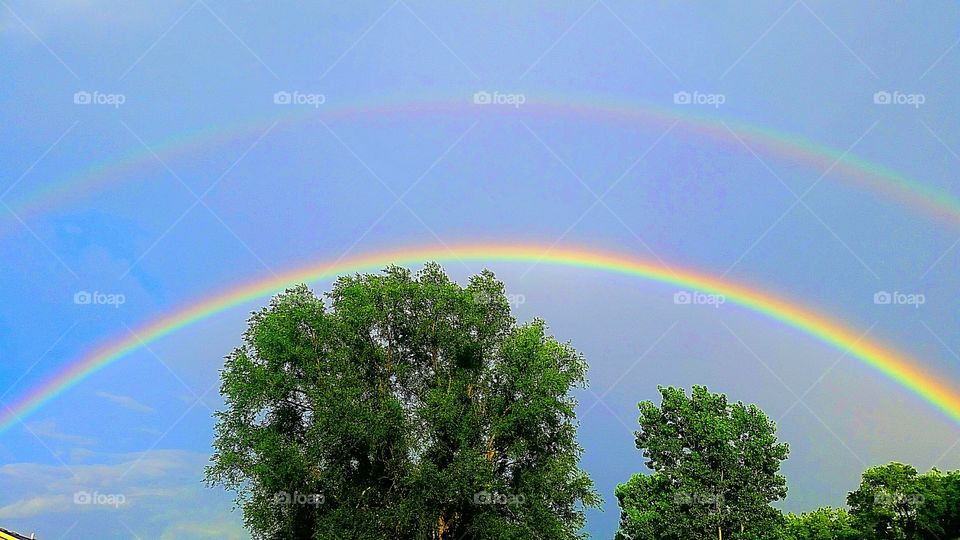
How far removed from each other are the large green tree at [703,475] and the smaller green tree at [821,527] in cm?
424

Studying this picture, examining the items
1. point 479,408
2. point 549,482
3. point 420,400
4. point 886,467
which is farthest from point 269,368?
point 886,467

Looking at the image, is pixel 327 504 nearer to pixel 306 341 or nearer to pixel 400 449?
pixel 400 449

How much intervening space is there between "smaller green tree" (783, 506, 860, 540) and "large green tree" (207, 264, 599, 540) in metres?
21.8

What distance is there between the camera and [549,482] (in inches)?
1414

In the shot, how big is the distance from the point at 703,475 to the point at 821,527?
1168cm

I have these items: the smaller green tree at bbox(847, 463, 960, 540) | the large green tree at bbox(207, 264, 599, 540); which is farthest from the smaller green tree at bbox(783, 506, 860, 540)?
the large green tree at bbox(207, 264, 599, 540)

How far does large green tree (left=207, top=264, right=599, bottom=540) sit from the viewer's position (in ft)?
113

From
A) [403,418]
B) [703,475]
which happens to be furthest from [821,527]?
[403,418]

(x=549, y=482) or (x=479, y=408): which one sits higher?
(x=479, y=408)

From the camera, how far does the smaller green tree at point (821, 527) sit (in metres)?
50.4

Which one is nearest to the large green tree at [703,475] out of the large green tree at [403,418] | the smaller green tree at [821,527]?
the smaller green tree at [821,527]

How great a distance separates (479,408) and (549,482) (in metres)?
4.55

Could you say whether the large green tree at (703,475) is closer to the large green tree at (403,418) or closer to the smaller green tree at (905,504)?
the smaller green tree at (905,504)

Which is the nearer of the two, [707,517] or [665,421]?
[707,517]
